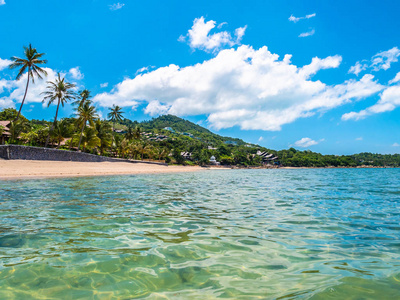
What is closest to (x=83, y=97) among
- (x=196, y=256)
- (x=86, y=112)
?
(x=86, y=112)

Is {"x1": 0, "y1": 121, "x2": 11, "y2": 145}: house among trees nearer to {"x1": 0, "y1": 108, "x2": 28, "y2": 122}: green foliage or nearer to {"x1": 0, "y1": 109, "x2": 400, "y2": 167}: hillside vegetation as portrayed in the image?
{"x1": 0, "y1": 109, "x2": 400, "y2": 167}: hillside vegetation

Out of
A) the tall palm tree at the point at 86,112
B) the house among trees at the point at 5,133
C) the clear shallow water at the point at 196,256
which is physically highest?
the tall palm tree at the point at 86,112

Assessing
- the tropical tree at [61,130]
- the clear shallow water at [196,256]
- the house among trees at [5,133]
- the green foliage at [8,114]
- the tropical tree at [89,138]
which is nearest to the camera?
the clear shallow water at [196,256]

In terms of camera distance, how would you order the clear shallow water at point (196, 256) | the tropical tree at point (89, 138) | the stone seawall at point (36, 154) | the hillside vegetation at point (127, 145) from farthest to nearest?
the tropical tree at point (89, 138) → the hillside vegetation at point (127, 145) → the stone seawall at point (36, 154) → the clear shallow water at point (196, 256)

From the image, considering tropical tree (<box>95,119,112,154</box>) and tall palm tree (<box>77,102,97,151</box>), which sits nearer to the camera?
tall palm tree (<box>77,102,97,151</box>)

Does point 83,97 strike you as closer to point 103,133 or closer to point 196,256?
point 103,133

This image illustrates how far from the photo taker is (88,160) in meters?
41.0

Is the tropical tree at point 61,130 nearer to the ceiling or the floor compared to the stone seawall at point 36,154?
nearer to the ceiling

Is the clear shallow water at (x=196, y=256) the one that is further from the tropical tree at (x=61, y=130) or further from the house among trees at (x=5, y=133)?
the house among trees at (x=5, y=133)

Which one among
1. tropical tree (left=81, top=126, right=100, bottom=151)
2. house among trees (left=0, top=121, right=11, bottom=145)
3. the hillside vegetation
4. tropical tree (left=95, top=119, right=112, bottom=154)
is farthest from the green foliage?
tropical tree (left=81, top=126, right=100, bottom=151)

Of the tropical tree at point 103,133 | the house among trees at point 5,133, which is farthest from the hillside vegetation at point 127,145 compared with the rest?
the house among trees at point 5,133

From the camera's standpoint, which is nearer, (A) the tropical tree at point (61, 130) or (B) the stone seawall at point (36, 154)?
(B) the stone seawall at point (36, 154)

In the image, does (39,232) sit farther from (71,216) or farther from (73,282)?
→ (73,282)

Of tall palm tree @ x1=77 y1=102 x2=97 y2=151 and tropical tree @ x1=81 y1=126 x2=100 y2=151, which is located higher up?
tall palm tree @ x1=77 y1=102 x2=97 y2=151
